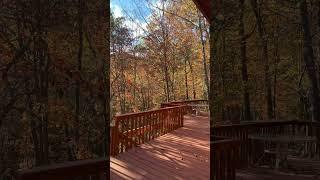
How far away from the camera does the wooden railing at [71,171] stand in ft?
7.80

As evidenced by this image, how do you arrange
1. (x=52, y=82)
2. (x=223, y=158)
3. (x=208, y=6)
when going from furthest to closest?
(x=208, y=6)
(x=223, y=158)
(x=52, y=82)

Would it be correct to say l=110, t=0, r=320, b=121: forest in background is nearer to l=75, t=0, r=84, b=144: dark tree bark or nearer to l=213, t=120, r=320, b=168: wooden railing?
l=213, t=120, r=320, b=168: wooden railing

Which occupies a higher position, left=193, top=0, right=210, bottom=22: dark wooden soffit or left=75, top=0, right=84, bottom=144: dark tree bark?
left=193, top=0, right=210, bottom=22: dark wooden soffit

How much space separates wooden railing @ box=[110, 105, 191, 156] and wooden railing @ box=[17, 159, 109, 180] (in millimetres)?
3396

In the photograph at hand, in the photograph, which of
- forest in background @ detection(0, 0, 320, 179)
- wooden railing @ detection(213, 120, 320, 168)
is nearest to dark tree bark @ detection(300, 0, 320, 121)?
forest in background @ detection(0, 0, 320, 179)

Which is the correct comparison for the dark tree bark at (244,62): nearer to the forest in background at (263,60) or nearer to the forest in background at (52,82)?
the forest in background at (263,60)

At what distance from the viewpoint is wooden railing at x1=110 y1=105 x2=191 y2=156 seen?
6.38 m

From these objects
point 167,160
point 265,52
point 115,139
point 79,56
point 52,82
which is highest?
point 265,52

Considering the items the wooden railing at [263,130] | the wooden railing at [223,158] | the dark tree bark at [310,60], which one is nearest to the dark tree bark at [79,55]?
the wooden railing at [223,158]

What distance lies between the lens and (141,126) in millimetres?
7453

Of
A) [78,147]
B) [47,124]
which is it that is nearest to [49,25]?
[47,124]

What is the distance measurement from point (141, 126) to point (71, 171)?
16.1 feet

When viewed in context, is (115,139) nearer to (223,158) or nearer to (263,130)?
(263,130)

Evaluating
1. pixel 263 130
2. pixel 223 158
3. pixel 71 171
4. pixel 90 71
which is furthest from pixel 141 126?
pixel 71 171
